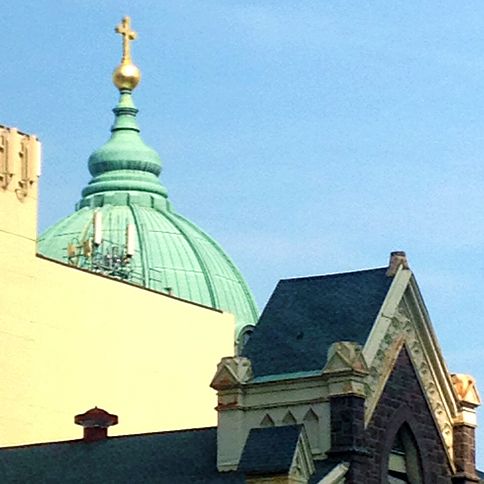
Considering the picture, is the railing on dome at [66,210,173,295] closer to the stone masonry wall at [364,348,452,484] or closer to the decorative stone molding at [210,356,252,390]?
the stone masonry wall at [364,348,452,484]

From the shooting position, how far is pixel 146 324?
7594cm

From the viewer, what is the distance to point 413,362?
5612cm

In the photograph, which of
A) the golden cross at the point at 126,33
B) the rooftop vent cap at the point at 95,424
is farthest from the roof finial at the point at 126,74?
the rooftop vent cap at the point at 95,424

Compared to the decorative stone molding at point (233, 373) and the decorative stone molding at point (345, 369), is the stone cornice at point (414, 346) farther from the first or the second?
the decorative stone molding at point (233, 373)

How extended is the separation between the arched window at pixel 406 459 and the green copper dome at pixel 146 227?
127ft

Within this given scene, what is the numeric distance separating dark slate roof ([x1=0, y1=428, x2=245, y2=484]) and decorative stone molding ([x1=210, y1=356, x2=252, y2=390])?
5.12 ft

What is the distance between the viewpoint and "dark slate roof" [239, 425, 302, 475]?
169 feet

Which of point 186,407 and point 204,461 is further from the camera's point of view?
point 186,407

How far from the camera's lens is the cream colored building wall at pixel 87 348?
226 feet

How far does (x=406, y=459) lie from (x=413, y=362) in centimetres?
231

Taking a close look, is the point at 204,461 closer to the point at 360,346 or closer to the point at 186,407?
the point at 360,346

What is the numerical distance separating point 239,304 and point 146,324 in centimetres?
2573

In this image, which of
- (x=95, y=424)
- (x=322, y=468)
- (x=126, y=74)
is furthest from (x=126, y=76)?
(x=322, y=468)

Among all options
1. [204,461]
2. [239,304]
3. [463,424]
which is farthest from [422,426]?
[239,304]
